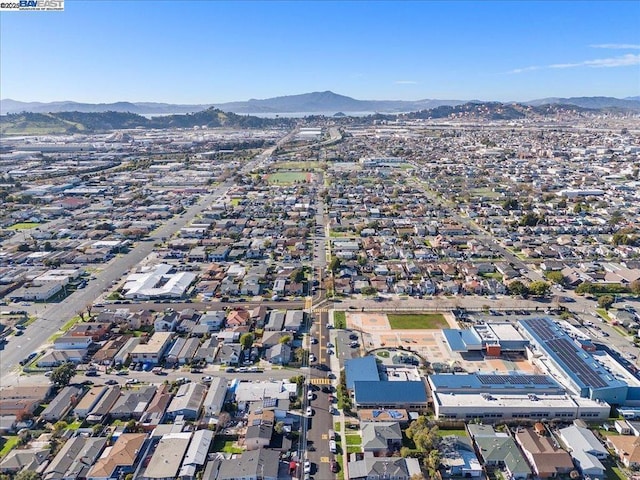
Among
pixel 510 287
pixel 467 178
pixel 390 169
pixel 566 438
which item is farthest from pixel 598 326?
pixel 390 169

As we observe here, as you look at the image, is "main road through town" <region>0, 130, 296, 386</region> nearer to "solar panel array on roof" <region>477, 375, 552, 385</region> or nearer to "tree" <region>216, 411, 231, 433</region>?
"tree" <region>216, 411, 231, 433</region>

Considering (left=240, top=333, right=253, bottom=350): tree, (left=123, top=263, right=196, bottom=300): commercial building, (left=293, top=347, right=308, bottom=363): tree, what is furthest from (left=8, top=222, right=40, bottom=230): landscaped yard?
(left=293, top=347, right=308, bottom=363): tree

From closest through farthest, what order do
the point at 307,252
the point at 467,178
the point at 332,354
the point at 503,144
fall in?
1. the point at 332,354
2. the point at 307,252
3. the point at 467,178
4. the point at 503,144

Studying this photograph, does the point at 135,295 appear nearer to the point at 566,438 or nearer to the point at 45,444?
the point at 45,444

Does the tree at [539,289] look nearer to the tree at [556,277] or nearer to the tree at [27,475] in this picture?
the tree at [556,277]

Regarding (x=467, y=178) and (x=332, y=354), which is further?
(x=467, y=178)

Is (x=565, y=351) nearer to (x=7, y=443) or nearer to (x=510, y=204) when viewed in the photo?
(x=7, y=443)

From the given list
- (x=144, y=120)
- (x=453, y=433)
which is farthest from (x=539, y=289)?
(x=144, y=120)
